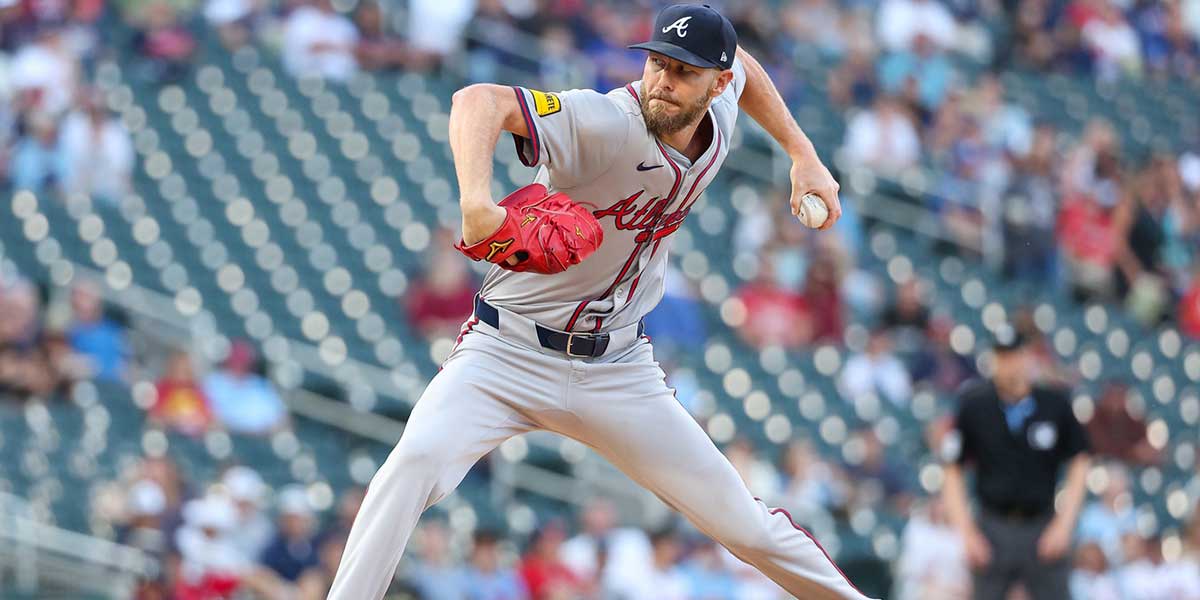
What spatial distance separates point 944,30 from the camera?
1628 cm

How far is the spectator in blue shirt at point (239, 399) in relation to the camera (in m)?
9.88

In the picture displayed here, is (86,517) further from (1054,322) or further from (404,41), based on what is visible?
(1054,322)

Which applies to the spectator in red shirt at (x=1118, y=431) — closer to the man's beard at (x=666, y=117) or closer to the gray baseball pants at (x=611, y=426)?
the gray baseball pants at (x=611, y=426)

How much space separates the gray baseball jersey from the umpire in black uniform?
2.58 meters

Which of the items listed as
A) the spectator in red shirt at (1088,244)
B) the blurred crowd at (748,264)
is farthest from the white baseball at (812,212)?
the spectator in red shirt at (1088,244)

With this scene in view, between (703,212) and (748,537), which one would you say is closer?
(748,537)

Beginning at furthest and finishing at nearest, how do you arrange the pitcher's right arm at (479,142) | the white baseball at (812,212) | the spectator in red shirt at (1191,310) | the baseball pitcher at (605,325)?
the spectator in red shirt at (1191,310), the white baseball at (812,212), the baseball pitcher at (605,325), the pitcher's right arm at (479,142)

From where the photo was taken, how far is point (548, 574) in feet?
29.5

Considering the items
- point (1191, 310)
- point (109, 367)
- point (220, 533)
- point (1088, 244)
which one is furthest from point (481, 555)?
point (1191, 310)

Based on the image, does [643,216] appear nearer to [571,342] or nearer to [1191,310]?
[571,342]

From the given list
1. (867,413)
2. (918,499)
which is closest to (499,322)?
→ (918,499)

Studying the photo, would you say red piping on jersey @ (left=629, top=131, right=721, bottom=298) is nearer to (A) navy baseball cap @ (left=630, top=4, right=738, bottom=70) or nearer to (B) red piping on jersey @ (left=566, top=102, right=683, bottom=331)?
(B) red piping on jersey @ (left=566, top=102, right=683, bottom=331)

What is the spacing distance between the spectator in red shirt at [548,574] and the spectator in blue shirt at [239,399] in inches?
70.5

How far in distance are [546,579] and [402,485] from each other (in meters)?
5.03
